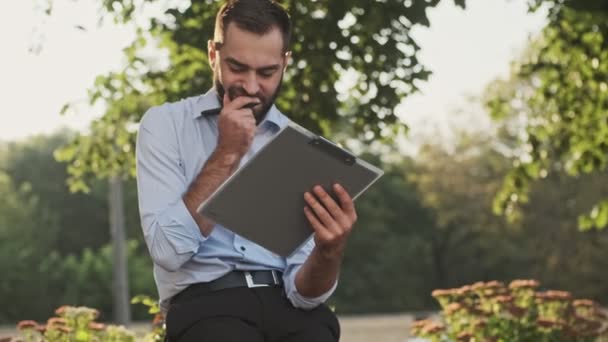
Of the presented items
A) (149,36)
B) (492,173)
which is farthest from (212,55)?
(492,173)

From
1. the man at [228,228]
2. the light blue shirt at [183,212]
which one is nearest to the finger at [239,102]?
the man at [228,228]

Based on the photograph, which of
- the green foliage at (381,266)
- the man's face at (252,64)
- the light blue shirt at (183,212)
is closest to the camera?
the light blue shirt at (183,212)

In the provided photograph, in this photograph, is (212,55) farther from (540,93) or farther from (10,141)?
(10,141)

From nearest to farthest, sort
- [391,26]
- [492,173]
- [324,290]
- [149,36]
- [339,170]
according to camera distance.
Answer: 1. [339,170]
2. [324,290]
3. [391,26]
4. [149,36]
5. [492,173]

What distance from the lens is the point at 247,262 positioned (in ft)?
11.2

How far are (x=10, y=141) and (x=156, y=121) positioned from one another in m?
59.4

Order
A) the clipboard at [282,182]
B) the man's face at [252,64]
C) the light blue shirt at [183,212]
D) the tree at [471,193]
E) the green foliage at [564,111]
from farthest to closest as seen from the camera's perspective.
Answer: the tree at [471,193]
the green foliage at [564,111]
the man's face at [252,64]
the light blue shirt at [183,212]
the clipboard at [282,182]

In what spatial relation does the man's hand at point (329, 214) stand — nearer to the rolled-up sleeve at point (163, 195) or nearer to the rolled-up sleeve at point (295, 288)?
the rolled-up sleeve at point (295, 288)

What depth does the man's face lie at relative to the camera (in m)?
3.30

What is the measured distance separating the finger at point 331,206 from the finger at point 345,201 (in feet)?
0.04

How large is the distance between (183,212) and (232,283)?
0.92 ft

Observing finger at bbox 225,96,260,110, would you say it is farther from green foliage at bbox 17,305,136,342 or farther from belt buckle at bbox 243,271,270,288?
green foliage at bbox 17,305,136,342

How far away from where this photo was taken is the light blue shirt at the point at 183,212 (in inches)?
126

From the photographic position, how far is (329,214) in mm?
3189
